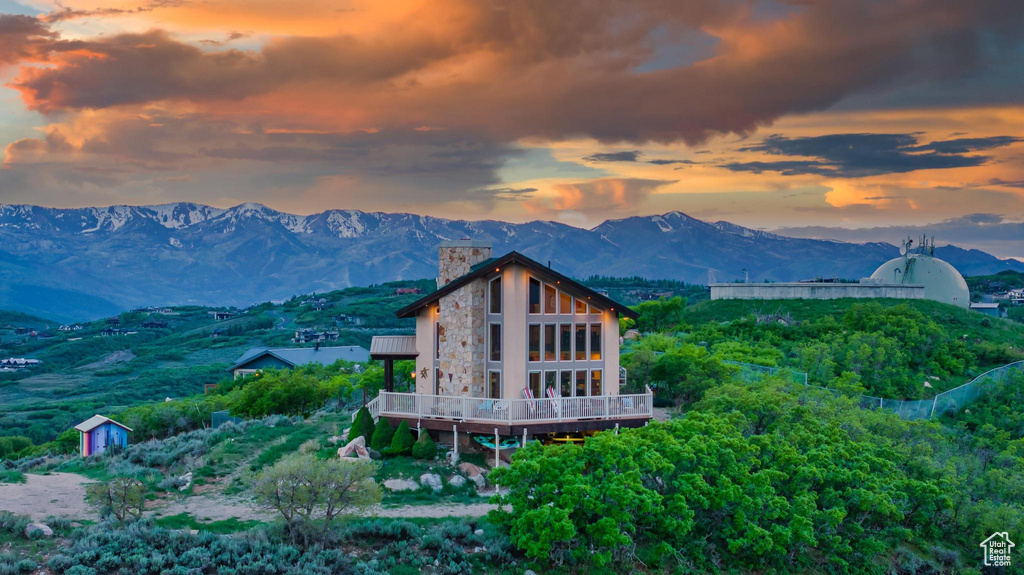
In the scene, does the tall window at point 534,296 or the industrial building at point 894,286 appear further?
the industrial building at point 894,286

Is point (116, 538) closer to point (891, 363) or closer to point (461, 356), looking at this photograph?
point (461, 356)

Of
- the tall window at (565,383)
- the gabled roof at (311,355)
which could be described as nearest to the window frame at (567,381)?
the tall window at (565,383)

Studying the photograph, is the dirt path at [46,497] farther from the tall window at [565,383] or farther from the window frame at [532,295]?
the tall window at [565,383]

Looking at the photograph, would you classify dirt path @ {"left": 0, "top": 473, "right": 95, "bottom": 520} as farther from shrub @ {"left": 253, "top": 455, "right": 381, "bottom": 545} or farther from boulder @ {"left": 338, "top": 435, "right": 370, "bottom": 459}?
boulder @ {"left": 338, "top": 435, "right": 370, "bottom": 459}

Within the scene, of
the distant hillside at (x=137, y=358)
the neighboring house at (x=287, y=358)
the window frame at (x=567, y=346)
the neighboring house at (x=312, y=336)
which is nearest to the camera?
the window frame at (x=567, y=346)

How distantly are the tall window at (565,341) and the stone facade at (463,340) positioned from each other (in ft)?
9.07

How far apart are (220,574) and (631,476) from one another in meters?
9.91

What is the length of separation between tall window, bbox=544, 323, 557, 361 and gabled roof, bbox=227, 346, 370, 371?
1930 inches

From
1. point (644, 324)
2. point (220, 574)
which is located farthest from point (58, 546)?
point (644, 324)

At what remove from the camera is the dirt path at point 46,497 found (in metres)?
20.4

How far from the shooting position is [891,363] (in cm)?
4344

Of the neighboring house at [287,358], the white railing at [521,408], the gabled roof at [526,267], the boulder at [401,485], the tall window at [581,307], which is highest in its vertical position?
the gabled roof at [526,267]

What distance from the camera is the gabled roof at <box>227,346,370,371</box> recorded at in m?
→ 76.6

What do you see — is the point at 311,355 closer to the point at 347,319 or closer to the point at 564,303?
the point at 564,303
